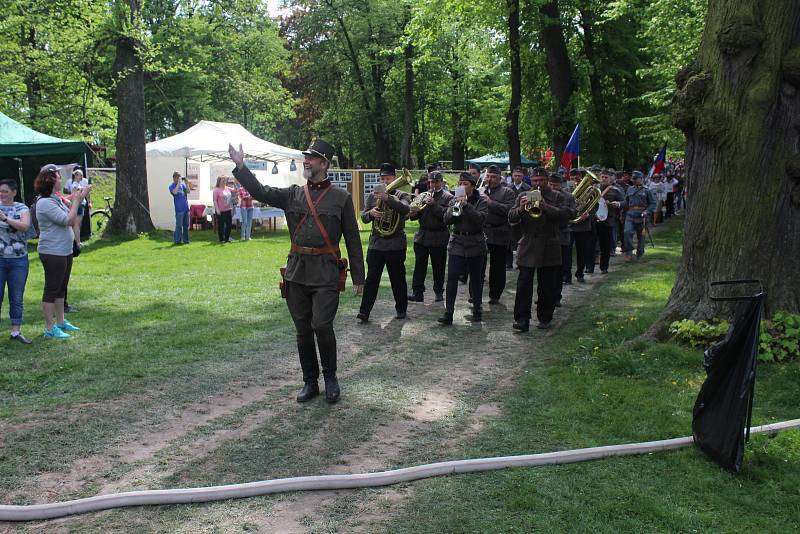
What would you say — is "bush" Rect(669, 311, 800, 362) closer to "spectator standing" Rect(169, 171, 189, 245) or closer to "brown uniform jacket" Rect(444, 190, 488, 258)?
"brown uniform jacket" Rect(444, 190, 488, 258)

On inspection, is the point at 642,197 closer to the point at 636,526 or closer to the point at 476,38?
the point at 636,526

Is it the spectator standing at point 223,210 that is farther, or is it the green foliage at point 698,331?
the spectator standing at point 223,210

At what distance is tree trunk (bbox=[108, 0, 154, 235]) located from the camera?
21.0 m

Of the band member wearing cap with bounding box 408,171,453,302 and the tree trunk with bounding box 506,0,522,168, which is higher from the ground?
the tree trunk with bounding box 506,0,522,168

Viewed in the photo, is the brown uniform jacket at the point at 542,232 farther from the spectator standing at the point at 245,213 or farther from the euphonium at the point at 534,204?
the spectator standing at the point at 245,213

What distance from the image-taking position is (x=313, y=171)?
6.64 meters

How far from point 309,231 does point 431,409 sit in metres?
1.84

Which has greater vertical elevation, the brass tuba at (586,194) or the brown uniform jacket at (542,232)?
the brass tuba at (586,194)

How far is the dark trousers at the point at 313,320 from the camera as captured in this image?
6504mm

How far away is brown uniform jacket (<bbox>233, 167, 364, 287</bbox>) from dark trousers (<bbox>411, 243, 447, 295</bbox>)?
4.82 m

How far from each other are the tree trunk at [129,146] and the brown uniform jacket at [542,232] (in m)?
14.3

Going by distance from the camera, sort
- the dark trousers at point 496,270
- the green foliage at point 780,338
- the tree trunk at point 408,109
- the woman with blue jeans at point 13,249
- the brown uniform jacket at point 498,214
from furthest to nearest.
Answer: the tree trunk at point 408,109 → the dark trousers at point 496,270 → the brown uniform jacket at point 498,214 → the woman with blue jeans at point 13,249 → the green foliage at point 780,338

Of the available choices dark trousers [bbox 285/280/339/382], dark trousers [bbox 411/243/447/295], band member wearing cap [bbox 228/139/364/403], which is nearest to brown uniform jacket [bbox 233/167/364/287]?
band member wearing cap [bbox 228/139/364/403]

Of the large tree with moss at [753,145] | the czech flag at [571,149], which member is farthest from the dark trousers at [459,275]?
the czech flag at [571,149]
